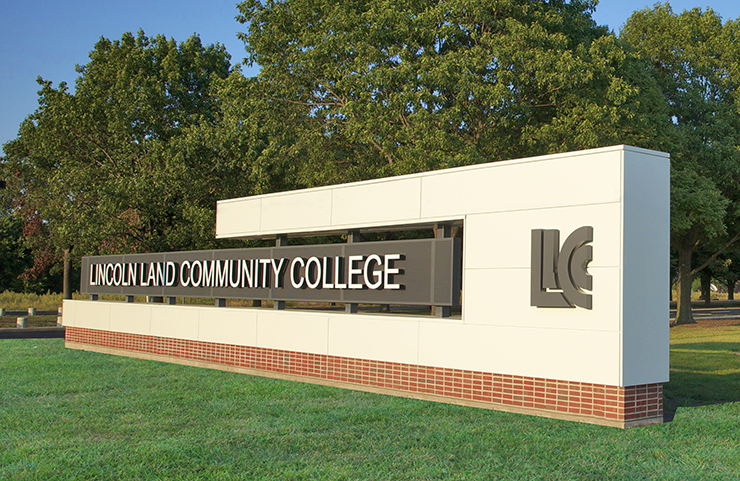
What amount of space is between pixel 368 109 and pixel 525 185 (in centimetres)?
1163

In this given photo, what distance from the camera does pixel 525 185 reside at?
34.5 ft

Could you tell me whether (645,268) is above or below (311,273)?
above

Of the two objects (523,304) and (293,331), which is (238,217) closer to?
→ (293,331)

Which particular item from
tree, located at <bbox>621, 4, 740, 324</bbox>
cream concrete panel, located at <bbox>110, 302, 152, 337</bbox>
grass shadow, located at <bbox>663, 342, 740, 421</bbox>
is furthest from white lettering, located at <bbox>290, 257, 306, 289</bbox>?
tree, located at <bbox>621, 4, 740, 324</bbox>

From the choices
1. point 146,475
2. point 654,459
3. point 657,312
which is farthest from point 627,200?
point 146,475

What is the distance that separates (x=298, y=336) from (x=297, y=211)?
2585mm

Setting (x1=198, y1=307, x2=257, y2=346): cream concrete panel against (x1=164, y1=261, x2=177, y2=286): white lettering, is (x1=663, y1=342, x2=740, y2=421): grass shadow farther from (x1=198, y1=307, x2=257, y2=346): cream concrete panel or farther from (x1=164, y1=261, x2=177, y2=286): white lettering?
(x1=164, y1=261, x2=177, y2=286): white lettering

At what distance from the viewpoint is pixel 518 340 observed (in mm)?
10359

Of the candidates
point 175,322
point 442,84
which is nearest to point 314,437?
point 175,322

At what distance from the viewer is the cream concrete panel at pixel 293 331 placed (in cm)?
1342

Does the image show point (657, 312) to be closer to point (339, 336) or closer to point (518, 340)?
point (518, 340)

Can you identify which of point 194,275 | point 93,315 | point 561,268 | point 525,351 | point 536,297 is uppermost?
point 561,268

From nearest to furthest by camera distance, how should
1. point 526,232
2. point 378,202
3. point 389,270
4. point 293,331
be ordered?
point 526,232, point 389,270, point 378,202, point 293,331

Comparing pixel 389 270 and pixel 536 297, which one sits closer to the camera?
pixel 536 297
